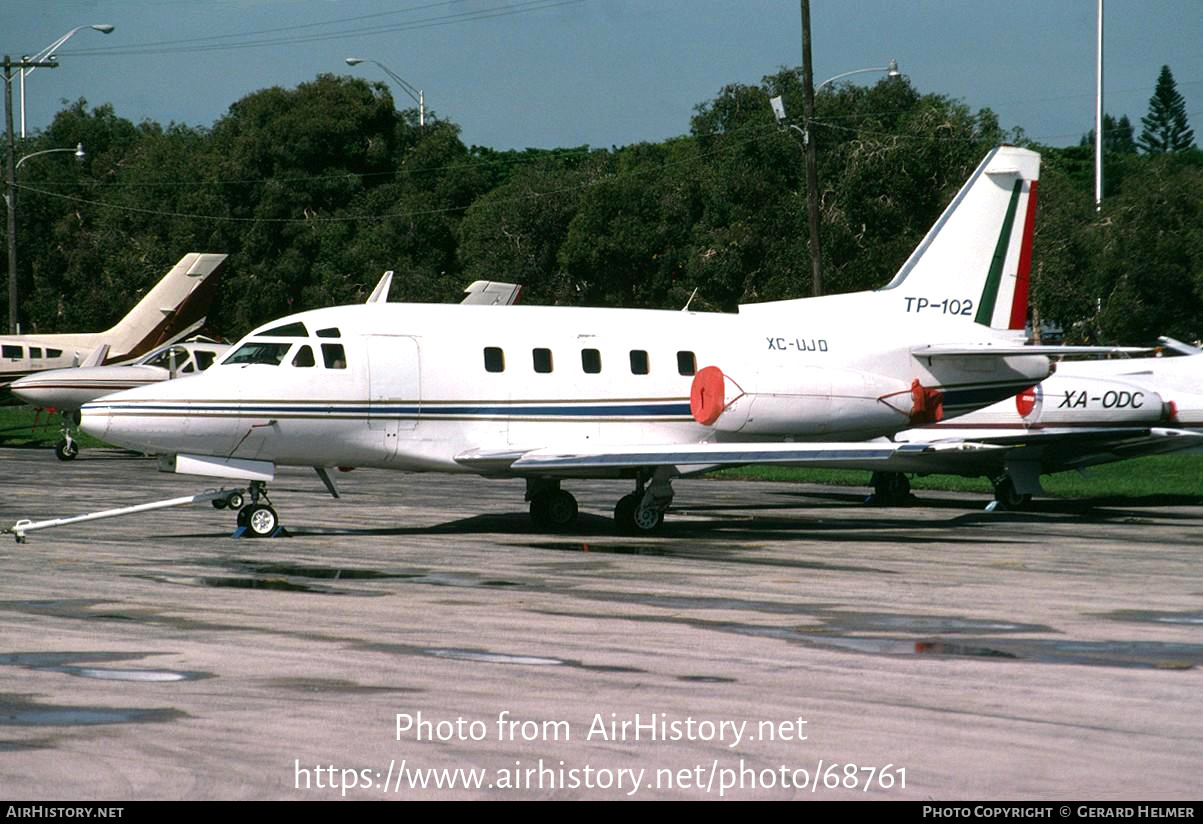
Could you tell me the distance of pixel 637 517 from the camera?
21969 mm

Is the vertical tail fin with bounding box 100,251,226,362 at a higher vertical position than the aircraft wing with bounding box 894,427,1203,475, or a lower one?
higher

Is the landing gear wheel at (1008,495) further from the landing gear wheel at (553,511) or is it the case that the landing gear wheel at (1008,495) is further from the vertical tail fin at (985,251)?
the landing gear wheel at (553,511)

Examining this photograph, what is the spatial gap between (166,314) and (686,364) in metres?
28.5

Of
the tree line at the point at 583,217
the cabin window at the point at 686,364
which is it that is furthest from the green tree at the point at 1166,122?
the cabin window at the point at 686,364

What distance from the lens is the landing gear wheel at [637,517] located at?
21938 millimetres

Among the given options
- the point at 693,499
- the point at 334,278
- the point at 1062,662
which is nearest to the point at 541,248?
the point at 334,278

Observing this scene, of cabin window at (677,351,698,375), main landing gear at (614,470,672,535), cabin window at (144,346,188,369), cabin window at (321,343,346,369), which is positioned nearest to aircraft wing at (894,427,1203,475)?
cabin window at (677,351,698,375)

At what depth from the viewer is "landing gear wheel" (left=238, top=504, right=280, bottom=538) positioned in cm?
2038

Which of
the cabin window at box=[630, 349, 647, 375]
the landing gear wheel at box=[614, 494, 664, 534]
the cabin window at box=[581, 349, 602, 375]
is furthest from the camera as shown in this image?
the cabin window at box=[630, 349, 647, 375]

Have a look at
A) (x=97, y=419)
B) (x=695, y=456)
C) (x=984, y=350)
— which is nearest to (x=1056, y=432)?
(x=984, y=350)

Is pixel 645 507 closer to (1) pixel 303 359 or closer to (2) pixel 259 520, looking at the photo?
(1) pixel 303 359

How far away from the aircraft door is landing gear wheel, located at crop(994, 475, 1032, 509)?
35.6 feet

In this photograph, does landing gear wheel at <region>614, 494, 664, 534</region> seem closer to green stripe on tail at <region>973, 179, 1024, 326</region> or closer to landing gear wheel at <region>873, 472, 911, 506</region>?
green stripe on tail at <region>973, 179, 1024, 326</region>

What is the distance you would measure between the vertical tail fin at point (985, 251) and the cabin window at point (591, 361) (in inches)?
215
